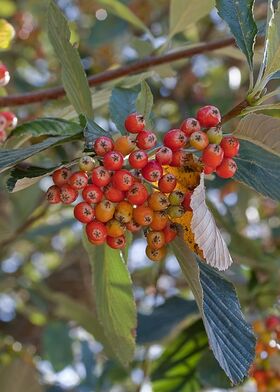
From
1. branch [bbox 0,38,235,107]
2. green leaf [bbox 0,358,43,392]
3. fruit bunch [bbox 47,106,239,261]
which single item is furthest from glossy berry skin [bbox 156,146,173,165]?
green leaf [bbox 0,358,43,392]

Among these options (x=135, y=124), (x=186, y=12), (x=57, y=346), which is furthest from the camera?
(x=57, y=346)

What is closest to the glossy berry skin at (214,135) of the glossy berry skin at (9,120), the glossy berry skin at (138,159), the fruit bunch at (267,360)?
the glossy berry skin at (138,159)

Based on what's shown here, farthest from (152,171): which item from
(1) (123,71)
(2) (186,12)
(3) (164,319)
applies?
(3) (164,319)

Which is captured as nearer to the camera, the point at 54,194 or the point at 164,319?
the point at 54,194

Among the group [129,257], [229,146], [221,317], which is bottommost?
[129,257]

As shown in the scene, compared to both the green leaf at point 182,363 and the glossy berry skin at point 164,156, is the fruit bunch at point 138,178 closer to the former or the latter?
the glossy berry skin at point 164,156

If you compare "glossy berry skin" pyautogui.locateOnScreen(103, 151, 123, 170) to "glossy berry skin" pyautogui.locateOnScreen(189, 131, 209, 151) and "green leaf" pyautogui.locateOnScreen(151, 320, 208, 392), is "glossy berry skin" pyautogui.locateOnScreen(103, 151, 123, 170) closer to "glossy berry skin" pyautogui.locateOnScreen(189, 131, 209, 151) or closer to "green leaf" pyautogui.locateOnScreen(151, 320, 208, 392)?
"glossy berry skin" pyautogui.locateOnScreen(189, 131, 209, 151)

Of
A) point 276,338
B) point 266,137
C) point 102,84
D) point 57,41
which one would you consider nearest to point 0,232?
point 102,84

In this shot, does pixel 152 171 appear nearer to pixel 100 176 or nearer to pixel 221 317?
pixel 100 176
